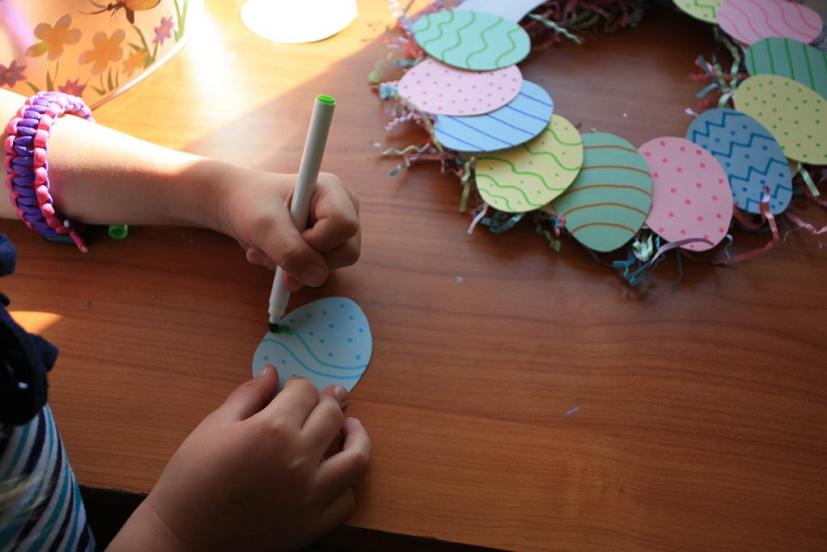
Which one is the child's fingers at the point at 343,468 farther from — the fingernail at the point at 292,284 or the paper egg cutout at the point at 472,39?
the paper egg cutout at the point at 472,39

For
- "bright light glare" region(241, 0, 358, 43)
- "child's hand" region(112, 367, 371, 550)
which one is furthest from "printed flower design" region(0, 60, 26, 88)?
"child's hand" region(112, 367, 371, 550)

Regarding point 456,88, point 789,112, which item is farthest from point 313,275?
point 789,112

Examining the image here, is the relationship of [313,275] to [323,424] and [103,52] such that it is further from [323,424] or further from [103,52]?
[103,52]

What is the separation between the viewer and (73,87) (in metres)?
0.62

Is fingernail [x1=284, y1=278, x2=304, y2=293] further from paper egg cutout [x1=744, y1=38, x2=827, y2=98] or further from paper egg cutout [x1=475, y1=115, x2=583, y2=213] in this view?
paper egg cutout [x1=744, y1=38, x2=827, y2=98]

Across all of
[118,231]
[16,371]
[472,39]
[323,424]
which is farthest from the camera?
[472,39]

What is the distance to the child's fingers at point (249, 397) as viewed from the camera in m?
0.46

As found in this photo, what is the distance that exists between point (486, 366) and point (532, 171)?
0.58 feet

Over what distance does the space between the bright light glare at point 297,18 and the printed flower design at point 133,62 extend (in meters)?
0.12

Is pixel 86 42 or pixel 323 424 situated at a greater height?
pixel 86 42

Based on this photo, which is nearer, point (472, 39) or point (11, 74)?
point (11, 74)

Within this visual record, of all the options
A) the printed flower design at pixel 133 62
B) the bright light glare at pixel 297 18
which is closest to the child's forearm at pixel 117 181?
the printed flower design at pixel 133 62

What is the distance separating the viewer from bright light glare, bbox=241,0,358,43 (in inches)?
28.2

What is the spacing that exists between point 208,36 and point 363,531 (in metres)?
0.51
